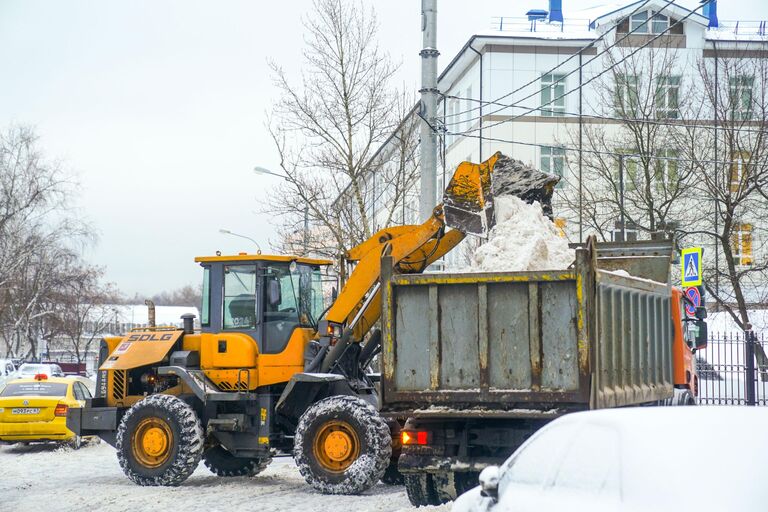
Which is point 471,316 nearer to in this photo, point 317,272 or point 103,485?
point 317,272

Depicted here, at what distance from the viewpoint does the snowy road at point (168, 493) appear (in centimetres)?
1196

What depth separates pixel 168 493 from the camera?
13250mm

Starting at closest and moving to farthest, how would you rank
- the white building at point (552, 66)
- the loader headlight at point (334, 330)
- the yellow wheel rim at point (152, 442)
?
the loader headlight at point (334, 330) < the yellow wheel rim at point (152, 442) < the white building at point (552, 66)

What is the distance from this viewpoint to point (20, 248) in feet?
150

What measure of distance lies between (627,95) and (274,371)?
19.5 m

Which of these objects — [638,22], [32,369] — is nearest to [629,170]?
[638,22]

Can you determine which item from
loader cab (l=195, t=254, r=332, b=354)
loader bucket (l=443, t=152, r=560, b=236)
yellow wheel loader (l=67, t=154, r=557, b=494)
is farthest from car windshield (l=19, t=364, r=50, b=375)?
loader bucket (l=443, t=152, r=560, b=236)

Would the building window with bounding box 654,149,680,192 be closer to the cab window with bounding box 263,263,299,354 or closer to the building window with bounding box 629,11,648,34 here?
the building window with bounding box 629,11,648,34

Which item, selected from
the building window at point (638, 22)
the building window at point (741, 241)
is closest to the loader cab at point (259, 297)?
the building window at point (741, 241)

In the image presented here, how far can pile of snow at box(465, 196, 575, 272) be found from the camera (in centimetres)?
1080

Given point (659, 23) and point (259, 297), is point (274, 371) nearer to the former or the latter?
point (259, 297)

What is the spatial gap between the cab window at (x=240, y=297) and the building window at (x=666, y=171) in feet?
61.9

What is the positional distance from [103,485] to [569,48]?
31.1 m

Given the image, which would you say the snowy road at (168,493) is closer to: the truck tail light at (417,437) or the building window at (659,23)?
the truck tail light at (417,437)
